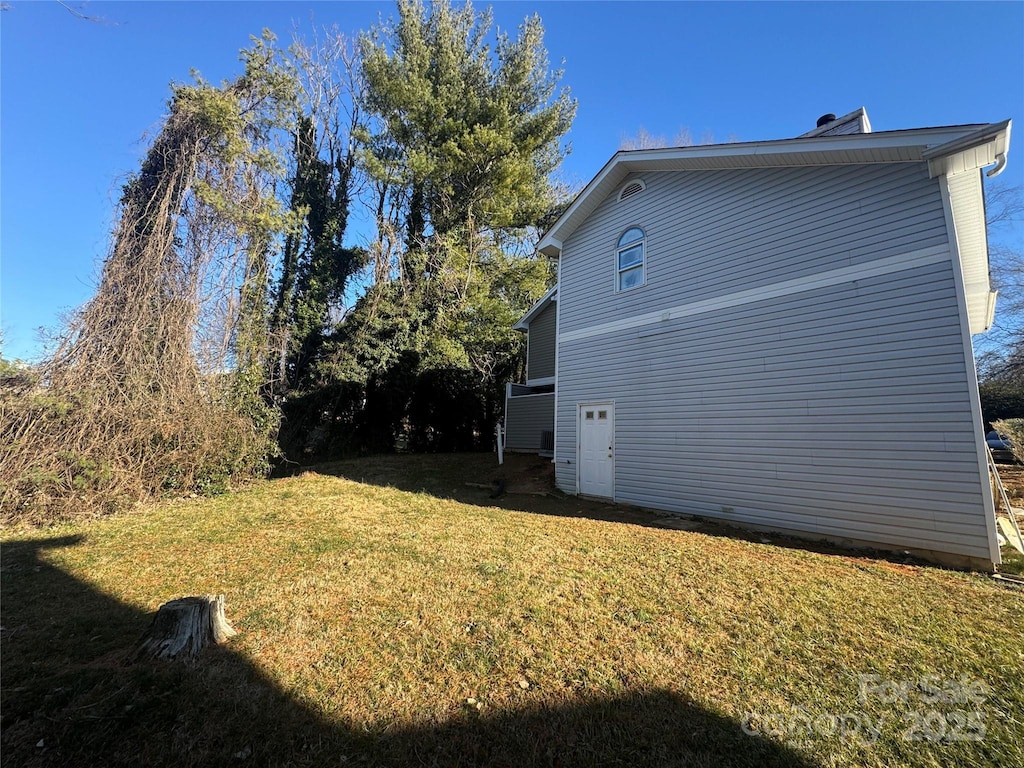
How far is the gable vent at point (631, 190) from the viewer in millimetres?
8977

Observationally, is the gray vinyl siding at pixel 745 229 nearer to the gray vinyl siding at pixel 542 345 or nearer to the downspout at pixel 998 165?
the downspout at pixel 998 165

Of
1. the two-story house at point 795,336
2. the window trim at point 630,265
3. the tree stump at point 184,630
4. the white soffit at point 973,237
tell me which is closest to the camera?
the tree stump at point 184,630

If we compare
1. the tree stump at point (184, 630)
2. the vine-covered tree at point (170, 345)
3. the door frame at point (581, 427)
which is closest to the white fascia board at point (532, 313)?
the door frame at point (581, 427)

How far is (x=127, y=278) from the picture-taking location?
7.79m

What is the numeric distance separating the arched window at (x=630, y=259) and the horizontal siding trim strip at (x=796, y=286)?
829mm

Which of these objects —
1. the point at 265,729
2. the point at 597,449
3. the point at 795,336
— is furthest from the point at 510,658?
the point at 597,449

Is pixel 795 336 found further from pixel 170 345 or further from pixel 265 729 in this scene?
pixel 170 345

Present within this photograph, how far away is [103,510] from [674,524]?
9497 mm

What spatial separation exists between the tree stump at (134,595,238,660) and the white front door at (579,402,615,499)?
718cm

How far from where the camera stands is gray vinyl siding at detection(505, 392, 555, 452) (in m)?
14.2

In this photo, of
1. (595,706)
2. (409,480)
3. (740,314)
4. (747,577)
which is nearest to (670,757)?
(595,706)

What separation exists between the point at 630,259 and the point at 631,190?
5.15 ft

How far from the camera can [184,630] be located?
3.00 meters

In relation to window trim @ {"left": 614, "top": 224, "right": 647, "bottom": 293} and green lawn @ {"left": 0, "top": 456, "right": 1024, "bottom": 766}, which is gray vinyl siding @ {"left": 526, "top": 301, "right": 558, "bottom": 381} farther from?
green lawn @ {"left": 0, "top": 456, "right": 1024, "bottom": 766}
